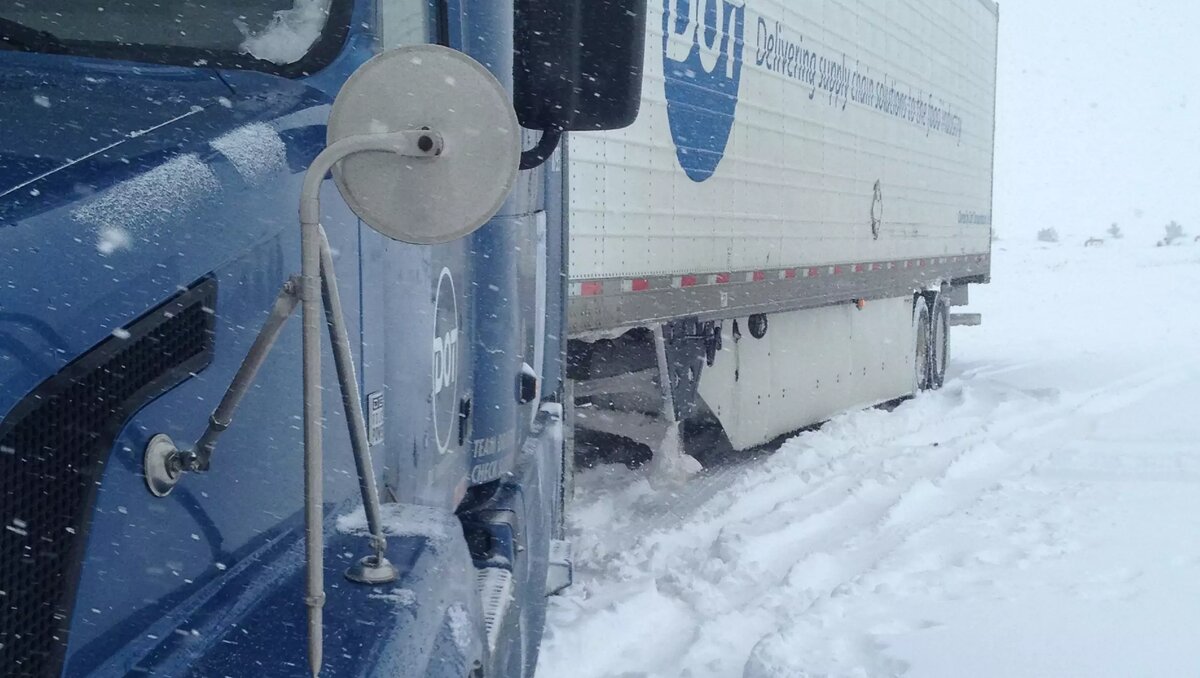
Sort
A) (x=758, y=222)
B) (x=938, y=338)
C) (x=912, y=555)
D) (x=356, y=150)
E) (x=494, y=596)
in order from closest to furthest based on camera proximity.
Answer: (x=356, y=150) < (x=494, y=596) < (x=912, y=555) < (x=758, y=222) < (x=938, y=338)

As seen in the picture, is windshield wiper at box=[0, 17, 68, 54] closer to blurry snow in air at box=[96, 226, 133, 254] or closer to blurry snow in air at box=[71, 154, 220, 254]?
blurry snow in air at box=[71, 154, 220, 254]

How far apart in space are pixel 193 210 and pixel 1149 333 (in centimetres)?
2073

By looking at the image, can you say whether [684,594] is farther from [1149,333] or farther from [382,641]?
[1149,333]

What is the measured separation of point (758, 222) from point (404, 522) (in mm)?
5571

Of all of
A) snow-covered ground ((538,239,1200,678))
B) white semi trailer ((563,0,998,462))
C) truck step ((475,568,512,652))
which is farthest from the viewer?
white semi trailer ((563,0,998,462))

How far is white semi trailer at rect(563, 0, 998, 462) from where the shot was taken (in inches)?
230

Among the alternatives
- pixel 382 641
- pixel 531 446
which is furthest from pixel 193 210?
pixel 531 446

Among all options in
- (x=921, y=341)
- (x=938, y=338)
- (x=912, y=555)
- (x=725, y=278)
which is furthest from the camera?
(x=938, y=338)

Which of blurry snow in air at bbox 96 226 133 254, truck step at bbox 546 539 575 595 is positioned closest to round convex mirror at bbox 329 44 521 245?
blurry snow in air at bbox 96 226 133 254

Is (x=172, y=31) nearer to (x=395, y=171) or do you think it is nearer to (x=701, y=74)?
(x=395, y=171)

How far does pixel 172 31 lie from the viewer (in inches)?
78.9

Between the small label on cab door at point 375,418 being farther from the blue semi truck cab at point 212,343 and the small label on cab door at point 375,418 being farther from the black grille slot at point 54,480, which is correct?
the black grille slot at point 54,480

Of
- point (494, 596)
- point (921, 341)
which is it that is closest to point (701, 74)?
point (494, 596)

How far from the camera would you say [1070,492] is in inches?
270
